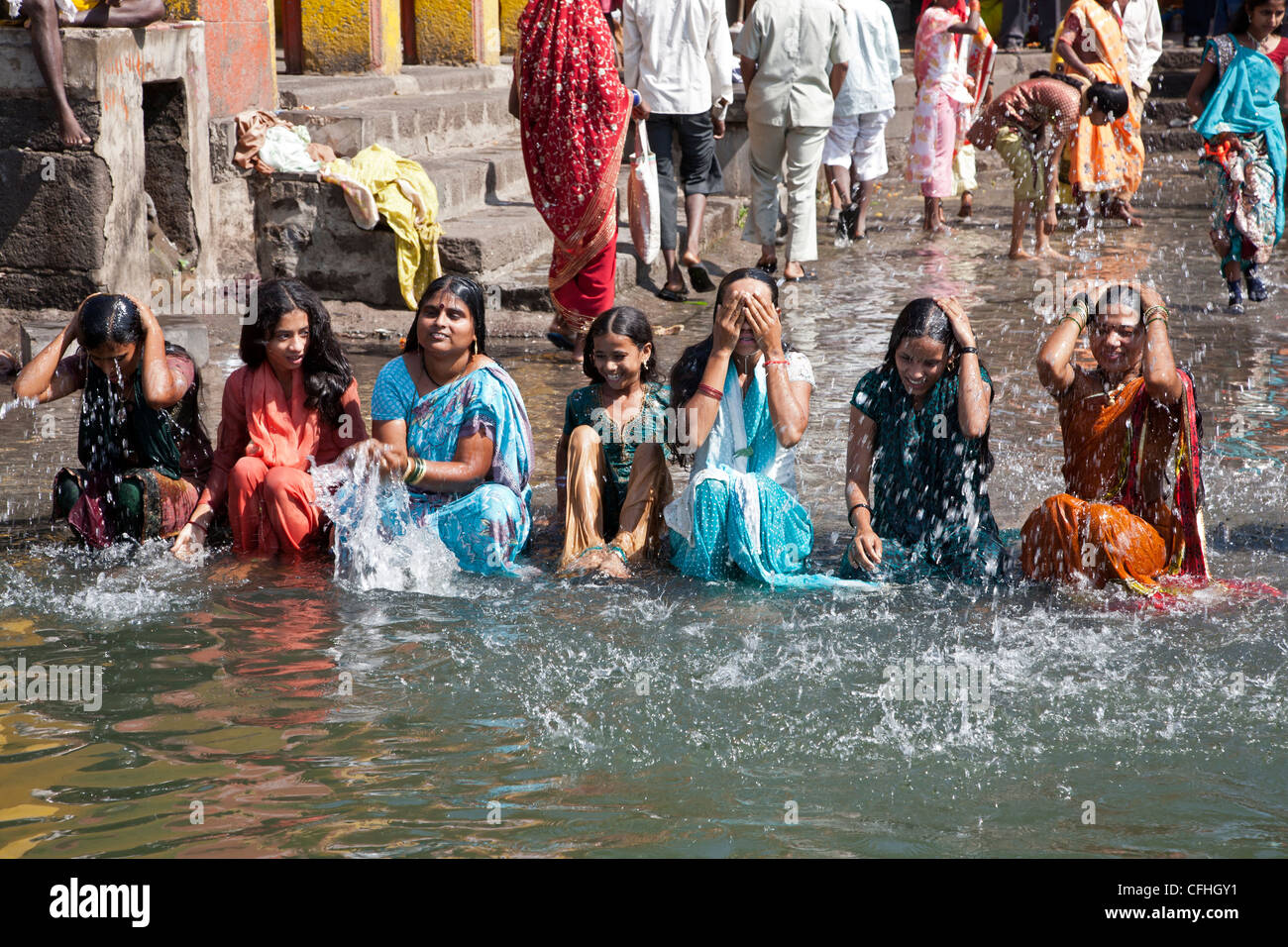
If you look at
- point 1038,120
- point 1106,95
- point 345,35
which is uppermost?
point 345,35

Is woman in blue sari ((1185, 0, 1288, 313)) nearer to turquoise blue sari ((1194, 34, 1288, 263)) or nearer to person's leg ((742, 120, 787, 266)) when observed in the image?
turquoise blue sari ((1194, 34, 1288, 263))

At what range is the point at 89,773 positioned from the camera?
11.5 feet

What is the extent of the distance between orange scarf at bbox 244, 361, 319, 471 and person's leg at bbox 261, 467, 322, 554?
10cm

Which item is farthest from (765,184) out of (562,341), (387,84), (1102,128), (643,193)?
(1102,128)

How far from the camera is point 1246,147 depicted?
28.2ft

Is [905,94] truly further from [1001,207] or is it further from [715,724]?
[715,724]

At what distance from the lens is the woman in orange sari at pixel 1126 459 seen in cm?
450

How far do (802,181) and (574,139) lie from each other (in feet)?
7.77

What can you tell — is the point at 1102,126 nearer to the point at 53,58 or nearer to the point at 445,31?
the point at 445,31

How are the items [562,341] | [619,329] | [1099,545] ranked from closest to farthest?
[1099,545] → [619,329] → [562,341]

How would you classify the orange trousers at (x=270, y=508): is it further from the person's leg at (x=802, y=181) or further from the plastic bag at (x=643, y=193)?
the person's leg at (x=802, y=181)

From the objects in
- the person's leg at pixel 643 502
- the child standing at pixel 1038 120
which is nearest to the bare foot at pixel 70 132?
the person's leg at pixel 643 502

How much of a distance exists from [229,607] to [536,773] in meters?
1.53

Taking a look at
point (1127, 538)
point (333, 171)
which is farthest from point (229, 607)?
point (333, 171)
